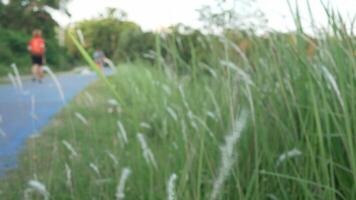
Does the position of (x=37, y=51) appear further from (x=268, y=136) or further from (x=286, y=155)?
(x=286, y=155)

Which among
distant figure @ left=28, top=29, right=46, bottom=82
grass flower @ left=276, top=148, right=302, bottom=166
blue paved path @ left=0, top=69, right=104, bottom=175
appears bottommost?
blue paved path @ left=0, top=69, right=104, bottom=175

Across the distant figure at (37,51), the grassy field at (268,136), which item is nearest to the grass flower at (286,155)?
the grassy field at (268,136)

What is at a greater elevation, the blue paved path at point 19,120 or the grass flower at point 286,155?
the grass flower at point 286,155

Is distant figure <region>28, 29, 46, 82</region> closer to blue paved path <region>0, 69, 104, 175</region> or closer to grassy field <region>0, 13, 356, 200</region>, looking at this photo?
blue paved path <region>0, 69, 104, 175</region>

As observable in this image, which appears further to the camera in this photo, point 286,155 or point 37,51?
point 37,51

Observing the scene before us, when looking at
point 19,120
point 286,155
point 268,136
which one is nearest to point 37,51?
point 19,120

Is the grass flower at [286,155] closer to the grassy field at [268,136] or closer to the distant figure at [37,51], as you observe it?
the grassy field at [268,136]

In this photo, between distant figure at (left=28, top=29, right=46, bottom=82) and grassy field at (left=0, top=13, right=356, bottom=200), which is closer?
grassy field at (left=0, top=13, right=356, bottom=200)

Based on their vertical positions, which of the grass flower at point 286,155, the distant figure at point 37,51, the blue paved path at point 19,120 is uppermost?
the distant figure at point 37,51

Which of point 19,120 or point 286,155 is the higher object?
point 286,155

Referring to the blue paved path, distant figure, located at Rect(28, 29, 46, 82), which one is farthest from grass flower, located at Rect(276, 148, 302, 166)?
distant figure, located at Rect(28, 29, 46, 82)

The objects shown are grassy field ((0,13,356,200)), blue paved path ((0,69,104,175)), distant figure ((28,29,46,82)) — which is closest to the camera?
grassy field ((0,13,356,200))

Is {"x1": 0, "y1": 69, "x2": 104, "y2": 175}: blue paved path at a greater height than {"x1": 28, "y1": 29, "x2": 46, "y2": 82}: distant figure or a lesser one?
lesser

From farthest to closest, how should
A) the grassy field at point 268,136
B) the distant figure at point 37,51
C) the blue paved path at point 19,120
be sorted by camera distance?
the distant figure at point 37,51 < the blue paved path at point 19,120 < the grassy field at point 268,136
